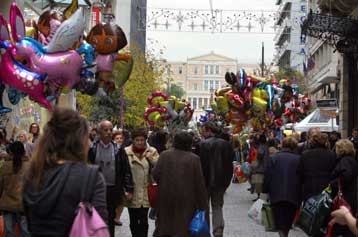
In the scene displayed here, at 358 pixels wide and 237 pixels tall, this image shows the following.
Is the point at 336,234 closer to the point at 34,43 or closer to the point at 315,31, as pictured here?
the point at 34,43

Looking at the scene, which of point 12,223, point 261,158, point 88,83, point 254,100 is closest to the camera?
point 12,223

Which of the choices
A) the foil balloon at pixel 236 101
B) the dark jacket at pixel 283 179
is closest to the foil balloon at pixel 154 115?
the foil balloon at pixel 236 101

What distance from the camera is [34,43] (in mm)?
10781

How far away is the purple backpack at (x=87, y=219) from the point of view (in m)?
4.28

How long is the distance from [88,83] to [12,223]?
4217 millimetres

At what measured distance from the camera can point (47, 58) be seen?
35.2 feet

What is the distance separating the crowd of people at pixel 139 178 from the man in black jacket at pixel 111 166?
12 mm

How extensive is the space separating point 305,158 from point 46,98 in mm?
3683

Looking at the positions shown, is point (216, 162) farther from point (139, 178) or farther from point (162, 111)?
point (162, 111)

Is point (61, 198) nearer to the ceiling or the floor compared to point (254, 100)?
nearer to the floor

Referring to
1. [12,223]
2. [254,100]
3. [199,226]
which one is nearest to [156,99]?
[254,100]

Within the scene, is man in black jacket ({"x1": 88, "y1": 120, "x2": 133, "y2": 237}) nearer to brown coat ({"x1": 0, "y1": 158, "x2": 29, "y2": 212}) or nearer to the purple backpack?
brown coat ({"x1": 0, "y1": 158, "x2": 29, "y2": 212})

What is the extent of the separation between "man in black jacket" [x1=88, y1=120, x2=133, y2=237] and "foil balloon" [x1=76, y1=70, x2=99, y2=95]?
8.01 feet

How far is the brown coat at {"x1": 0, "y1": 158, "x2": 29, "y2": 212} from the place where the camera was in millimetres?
7918
